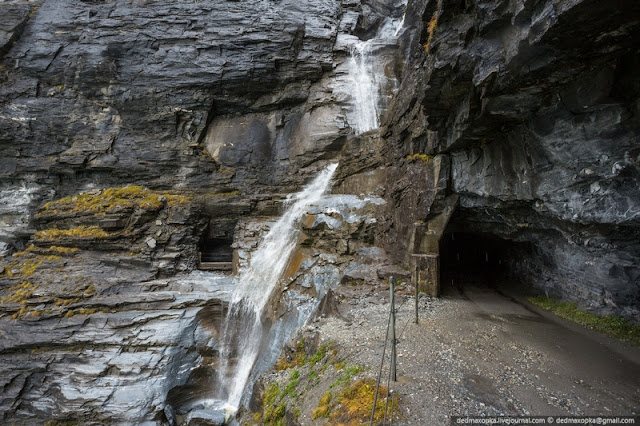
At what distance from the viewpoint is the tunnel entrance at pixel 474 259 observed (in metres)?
13.9

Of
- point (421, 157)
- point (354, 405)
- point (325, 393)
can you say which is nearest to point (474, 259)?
point (421, 157)

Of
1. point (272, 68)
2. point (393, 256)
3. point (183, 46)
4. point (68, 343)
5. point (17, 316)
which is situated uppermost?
point (183, 46)

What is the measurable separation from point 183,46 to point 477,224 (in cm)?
2140

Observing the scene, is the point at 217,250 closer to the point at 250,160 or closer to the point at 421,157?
the point at 250,160

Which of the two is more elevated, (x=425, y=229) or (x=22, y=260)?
(x=425, y=229)

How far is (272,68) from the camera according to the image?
20.7m

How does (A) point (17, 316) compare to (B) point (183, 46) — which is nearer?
(A) point (17, 316)

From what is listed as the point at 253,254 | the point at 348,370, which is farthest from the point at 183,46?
the point at 348,370

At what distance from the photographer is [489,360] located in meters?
6.35

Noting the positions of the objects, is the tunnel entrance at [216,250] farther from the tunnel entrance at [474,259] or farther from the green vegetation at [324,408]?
the green vegetation at [324,408]

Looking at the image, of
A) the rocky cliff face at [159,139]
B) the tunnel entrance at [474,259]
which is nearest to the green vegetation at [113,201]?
the rocky cliff face at [159,139]

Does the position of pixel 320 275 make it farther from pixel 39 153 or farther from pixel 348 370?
pixel 39 153

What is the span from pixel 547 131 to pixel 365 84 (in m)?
14.6

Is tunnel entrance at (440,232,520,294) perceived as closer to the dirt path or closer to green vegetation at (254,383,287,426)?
the dirt path
